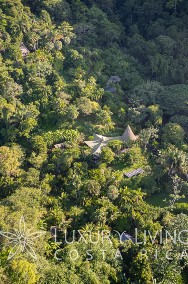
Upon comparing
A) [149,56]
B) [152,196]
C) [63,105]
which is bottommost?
[152,196]

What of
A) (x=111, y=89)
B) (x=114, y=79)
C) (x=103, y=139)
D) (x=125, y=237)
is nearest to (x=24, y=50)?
(x=114, y=79)

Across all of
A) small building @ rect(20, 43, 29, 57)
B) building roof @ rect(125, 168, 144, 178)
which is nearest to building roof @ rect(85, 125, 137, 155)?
building roof @ rect(125, 168, 144, 178)

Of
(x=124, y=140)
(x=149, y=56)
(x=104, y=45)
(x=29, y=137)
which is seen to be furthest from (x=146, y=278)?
(x=104, y=45)

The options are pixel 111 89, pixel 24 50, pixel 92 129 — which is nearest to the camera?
pixel 92 129

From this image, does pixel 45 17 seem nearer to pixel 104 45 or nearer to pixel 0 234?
pixel 104 45

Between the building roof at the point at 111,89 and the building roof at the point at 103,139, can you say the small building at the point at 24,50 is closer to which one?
the building roof at the point at 111,89

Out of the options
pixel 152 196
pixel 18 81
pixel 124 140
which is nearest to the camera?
pixel 152 196

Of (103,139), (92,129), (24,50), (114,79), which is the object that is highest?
(24,50)

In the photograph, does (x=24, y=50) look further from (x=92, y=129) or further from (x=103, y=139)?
(x=103, y=139)
